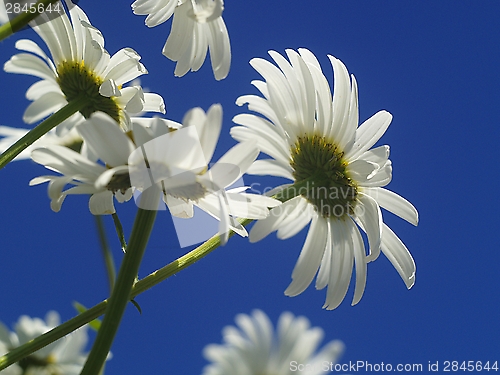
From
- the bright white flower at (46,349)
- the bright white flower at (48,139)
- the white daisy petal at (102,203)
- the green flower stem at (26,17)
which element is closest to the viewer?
the green flower stem at (26,17)

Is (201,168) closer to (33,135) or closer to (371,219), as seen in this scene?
(33,135)

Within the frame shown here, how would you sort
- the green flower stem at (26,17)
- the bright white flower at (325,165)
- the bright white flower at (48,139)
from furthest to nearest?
the bright white flower at (48,139) → the bright white flower at (325,165) → the green flower stem at (26,17)

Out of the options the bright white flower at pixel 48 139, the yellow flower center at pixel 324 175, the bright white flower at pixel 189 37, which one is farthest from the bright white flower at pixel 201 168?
the bright white flower at pixel 48 139

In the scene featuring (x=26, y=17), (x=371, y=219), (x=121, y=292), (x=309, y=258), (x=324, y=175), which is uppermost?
(x=324, y=175)

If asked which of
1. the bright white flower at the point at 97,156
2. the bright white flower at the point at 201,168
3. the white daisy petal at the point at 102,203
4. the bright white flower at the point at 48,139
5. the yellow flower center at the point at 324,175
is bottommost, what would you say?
the bright white flower at the point at 97,156

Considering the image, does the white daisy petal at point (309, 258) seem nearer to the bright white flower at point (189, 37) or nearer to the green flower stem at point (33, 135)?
the bright white flower at point (189, 37)

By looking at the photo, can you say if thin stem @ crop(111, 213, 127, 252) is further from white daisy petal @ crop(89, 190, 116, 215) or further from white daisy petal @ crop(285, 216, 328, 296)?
white daisy petal @ crop(285, 216, 328, 296)

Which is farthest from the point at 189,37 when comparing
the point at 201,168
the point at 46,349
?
the point at 46,349

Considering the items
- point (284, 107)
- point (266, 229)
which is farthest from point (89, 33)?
point (266, 229)

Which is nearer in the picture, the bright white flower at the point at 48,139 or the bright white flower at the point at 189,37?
the bright white flower at the point at 189,37
